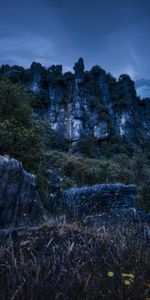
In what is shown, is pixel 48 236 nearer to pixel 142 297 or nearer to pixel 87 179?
pixel 142 297

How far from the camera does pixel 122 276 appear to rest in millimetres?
3018

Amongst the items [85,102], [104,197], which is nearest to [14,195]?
[104,197]

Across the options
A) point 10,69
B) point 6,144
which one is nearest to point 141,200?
point 6,144

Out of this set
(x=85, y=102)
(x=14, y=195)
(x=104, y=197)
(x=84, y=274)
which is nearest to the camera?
(x=84, y=274)

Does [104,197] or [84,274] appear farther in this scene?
[104,197]

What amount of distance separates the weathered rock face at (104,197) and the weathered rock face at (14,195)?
1.07m

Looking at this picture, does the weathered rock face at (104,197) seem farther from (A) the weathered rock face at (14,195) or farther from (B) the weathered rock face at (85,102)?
(B) the weathered rock face at (85,102)

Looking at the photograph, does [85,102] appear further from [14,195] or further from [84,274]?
[84,274]

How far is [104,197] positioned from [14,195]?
2.55m

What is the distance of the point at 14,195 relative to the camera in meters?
9.53

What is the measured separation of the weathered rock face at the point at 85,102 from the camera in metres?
59.0

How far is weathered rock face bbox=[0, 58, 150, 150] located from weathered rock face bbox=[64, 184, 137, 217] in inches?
1777

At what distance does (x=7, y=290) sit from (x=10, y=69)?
202ft

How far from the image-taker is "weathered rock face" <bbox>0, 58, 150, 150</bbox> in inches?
2324
